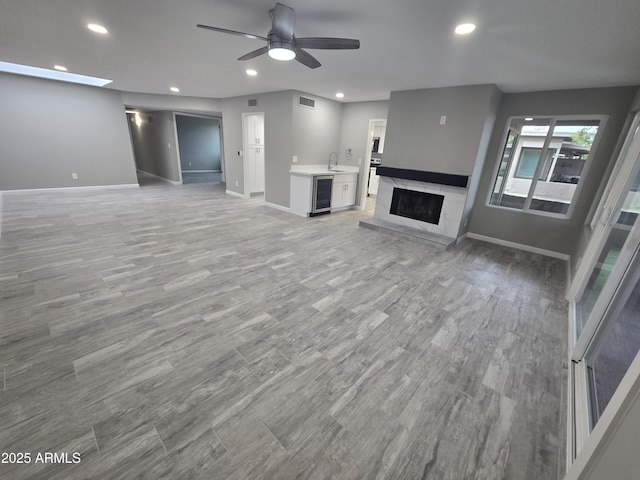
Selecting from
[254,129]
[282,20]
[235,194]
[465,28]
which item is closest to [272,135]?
[254,129]

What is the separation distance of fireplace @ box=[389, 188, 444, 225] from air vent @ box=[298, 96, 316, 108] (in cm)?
266

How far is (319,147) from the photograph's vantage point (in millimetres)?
6230

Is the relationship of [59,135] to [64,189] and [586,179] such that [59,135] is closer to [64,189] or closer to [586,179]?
[64,189]

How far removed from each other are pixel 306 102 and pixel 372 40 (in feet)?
10.6

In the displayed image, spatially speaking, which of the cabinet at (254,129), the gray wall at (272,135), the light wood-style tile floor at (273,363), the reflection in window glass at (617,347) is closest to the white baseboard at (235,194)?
the gray wall at (272,135)

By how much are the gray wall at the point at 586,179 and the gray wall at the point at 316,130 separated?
3.41 metres

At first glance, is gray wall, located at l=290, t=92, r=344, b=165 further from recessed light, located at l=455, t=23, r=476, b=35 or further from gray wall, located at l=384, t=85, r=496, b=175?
recessed light, located at l=455, t=23, r=476, b=35

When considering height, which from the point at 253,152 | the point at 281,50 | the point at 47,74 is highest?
the point at 47,74

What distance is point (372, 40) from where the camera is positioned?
2.57 meters

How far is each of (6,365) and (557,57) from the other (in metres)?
5.35

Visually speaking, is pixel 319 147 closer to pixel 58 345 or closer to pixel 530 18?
pixel 530 18

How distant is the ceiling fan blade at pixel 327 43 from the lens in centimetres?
213

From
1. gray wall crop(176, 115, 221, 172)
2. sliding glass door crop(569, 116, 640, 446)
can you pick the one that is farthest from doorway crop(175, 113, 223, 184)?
sliding glass door crop(569, 116, 640, 446)

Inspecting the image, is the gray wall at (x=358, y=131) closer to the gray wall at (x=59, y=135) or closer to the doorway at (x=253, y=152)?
the doorway at (x=253, y=152)
